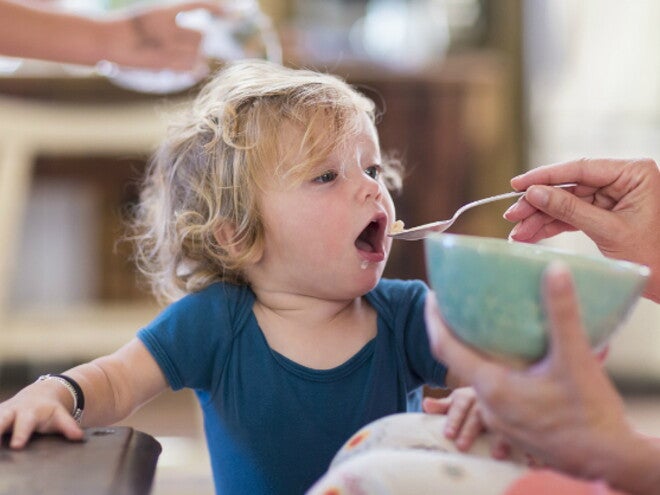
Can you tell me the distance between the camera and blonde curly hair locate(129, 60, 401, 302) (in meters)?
1.18

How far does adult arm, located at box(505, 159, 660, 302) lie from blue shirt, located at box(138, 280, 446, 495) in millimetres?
237

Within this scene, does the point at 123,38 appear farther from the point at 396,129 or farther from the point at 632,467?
the point at 396,129

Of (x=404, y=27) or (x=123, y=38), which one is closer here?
(x=123, y=38)

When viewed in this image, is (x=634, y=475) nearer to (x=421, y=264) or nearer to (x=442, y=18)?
(x=421, y=264)

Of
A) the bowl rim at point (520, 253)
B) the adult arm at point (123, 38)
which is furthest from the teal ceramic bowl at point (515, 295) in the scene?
the adult arm at point (123, 38)

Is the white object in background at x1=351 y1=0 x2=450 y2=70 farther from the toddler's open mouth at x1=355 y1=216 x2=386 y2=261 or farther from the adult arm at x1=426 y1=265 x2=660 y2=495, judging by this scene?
the adult arm at x1=426 y1=265 x2=660 y2=495

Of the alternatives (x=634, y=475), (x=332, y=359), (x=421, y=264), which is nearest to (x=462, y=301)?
(x=634, y=475)

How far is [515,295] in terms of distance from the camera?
0.69 m

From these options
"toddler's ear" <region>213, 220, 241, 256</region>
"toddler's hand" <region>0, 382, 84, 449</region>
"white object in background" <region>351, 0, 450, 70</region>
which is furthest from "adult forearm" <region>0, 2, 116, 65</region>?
"white object in background" <region>351, 0, 450, 70</region>

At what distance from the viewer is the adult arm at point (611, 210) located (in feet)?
3.77

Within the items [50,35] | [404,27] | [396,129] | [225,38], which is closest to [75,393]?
[50,35]

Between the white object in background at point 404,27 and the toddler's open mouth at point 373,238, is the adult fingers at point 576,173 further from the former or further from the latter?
the white object in background at point 404,27

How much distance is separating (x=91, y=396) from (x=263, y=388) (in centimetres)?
22

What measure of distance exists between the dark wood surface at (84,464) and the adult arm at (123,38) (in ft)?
2.78
